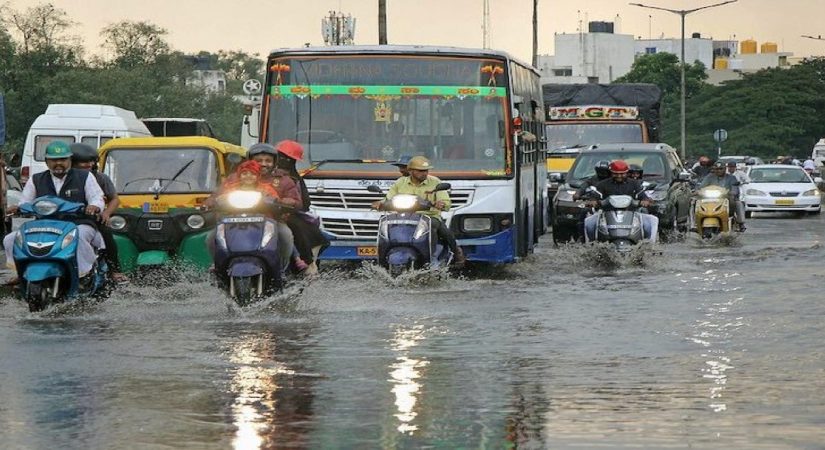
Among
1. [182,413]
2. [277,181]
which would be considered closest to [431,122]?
[277,181]

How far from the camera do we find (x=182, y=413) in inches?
377

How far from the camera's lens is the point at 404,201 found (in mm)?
19094

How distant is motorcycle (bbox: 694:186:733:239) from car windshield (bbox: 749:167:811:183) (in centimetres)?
1647

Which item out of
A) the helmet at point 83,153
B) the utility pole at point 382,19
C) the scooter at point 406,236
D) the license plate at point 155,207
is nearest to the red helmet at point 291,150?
the helmet at point 83,153

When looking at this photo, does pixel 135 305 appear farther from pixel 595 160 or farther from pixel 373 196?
pixel 595 160

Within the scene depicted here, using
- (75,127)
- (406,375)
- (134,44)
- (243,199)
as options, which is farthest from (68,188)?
(134,44)

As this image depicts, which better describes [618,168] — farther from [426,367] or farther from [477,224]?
[426,367]

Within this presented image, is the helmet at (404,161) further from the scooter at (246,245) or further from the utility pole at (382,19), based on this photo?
the utility pole at (382,19)

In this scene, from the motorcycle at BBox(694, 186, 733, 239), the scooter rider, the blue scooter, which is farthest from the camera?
the motorcycle at BBox(694, 186, 733, 239)

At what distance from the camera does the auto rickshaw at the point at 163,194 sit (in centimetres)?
1925

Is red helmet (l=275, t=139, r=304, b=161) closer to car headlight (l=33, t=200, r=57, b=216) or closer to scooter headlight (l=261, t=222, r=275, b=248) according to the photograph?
scooter headlight (l=261, t=222, r=275, b=248)

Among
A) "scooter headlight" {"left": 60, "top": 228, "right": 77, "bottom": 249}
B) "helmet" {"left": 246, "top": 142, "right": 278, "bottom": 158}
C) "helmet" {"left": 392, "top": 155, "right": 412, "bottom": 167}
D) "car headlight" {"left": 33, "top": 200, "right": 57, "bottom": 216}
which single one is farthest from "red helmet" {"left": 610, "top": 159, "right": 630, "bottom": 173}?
"car headlight" {"left": 33, "top": 200, "right": 57, "bottom": 216}

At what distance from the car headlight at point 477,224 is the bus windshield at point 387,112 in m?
0.49

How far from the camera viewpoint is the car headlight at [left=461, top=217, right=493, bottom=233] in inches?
827
